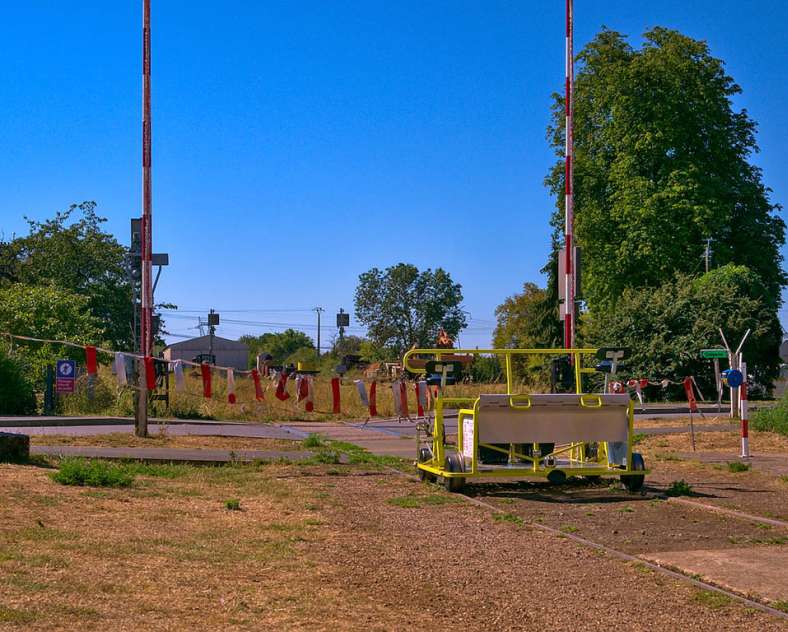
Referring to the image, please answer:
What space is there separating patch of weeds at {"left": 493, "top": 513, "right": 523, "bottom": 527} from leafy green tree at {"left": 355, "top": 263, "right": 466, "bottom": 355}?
3759 inches

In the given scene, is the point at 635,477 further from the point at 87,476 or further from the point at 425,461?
the point at 87,476

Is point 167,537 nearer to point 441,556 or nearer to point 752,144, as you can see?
point 441,556

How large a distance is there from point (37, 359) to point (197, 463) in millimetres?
18573

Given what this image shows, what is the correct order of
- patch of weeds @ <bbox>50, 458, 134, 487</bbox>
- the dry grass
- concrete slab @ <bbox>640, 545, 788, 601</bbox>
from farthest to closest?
the dry grass < patch of weeds @ <bbox>50, 458, 134, 487</bbox> < concrete slab @ <bbox>640, 545, 788, 601</bbox>

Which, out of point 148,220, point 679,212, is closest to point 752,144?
point 679,212

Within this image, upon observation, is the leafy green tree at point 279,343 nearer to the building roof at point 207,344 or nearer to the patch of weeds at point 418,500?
the building roof at point 207,344

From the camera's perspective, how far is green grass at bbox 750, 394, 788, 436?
21.6 metres

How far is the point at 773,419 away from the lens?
22.1 meters

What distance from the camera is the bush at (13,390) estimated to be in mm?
29422

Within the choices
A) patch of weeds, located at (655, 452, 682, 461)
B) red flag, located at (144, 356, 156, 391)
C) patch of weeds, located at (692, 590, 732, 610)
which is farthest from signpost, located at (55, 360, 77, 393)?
patch of weeds, located at (692, 590, 732, 610)

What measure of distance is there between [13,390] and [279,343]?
116548mm

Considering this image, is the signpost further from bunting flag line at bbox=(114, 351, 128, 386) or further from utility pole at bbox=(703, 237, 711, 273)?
utility pole at bbox=(703, 237, 711, 273)

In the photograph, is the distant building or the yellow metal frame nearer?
the yellow metal frame

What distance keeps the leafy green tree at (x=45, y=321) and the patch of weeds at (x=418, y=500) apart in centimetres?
2298
